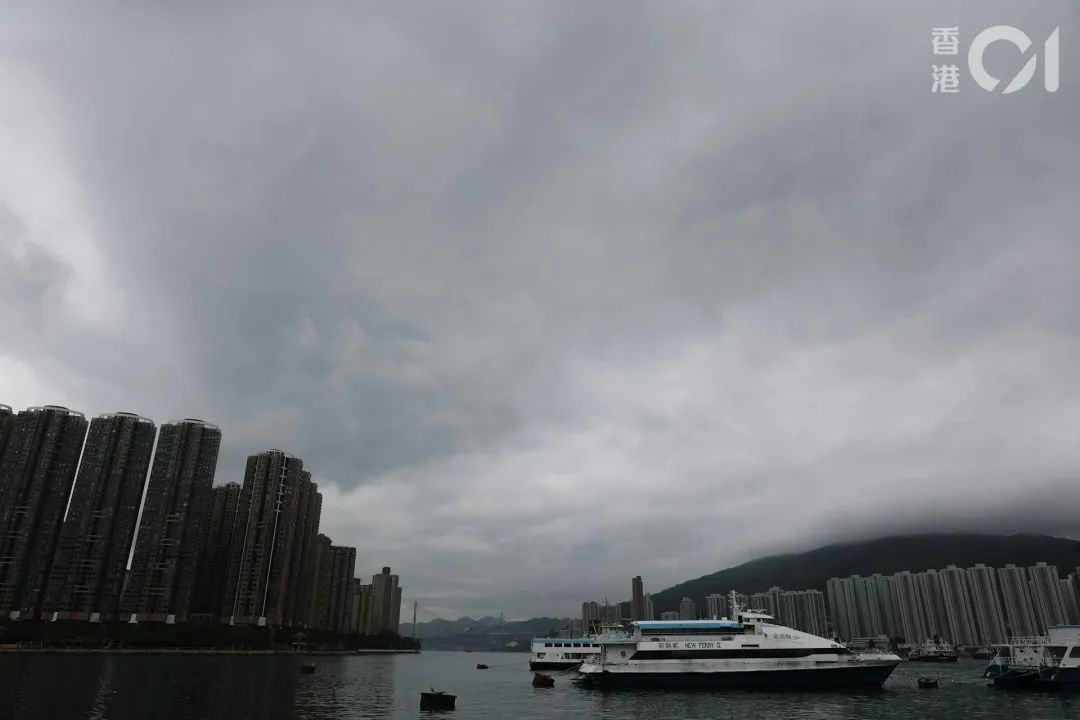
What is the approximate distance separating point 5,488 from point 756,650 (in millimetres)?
200637

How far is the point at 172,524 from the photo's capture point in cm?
18375

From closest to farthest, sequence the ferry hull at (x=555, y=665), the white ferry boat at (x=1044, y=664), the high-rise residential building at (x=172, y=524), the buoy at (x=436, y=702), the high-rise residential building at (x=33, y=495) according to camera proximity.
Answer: the buoy at (x=436, y=702) < the white ferry boat at (x=1044, y=664) < the ferry hull at (x=555, y=665) < the high-rise residential building at (x=33, y=495) < the high-rise residential building at (x=172, y=524)

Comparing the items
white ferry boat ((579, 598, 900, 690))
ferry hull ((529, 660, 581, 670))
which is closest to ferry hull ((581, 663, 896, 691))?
white ferry boat ((579, 598, 900, 690))

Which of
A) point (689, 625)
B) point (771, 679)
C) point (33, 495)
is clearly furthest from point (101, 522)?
point (771, 679)

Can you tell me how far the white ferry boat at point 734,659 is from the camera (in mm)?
78875

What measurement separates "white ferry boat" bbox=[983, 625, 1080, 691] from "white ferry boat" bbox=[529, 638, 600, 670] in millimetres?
75676

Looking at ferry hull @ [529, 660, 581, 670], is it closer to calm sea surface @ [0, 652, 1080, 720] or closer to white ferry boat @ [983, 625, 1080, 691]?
calm sea surface @ [0, 652, 1080, 720]

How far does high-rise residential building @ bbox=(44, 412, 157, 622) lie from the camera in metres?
172

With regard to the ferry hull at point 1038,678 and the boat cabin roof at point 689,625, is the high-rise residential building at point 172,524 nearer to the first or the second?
the boat cabin roof at point 689,625

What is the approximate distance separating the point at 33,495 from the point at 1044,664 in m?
230

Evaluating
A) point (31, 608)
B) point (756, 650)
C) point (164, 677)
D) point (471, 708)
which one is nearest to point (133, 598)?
point (31, 608)

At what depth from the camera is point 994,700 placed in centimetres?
7525

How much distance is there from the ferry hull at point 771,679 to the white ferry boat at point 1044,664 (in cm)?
2002

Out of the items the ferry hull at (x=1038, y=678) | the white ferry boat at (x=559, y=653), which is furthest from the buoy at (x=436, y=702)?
the white ferry boat at (x=559, y=653)
